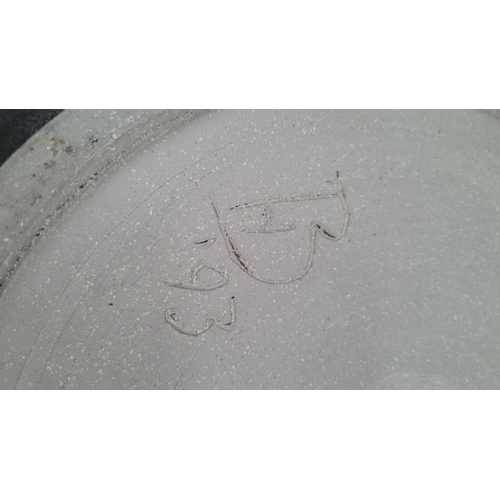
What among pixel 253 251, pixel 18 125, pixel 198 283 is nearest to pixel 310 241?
pixel 253 251

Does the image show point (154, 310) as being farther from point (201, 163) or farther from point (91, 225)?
point (201, 163)

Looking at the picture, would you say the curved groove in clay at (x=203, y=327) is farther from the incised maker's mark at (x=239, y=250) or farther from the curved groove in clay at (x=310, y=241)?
the curved groove in clay at (x=310, y=241)

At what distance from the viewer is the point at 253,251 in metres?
1.27

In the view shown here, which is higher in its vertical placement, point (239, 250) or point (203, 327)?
point (239, 250)

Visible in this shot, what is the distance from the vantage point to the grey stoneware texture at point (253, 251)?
4.02 feet

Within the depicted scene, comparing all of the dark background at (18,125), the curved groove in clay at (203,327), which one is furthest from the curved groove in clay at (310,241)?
the dark background at (18,125)

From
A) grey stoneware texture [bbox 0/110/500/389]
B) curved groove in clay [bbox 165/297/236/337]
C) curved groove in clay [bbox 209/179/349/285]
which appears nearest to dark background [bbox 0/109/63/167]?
grey stoneware texture [bbox 0/110/500/389]

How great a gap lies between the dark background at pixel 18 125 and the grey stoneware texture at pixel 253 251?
0.03 m

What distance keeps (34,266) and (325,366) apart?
0.91 meters

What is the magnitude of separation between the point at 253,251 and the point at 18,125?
77cm

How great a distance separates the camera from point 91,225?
4.04 ft

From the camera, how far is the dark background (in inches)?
47.4

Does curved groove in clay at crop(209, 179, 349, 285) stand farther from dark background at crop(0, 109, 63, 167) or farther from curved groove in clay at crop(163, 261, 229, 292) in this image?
dark background at crop(0, 109, 63, 167)

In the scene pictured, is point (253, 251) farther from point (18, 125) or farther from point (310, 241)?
point (18, 125)
